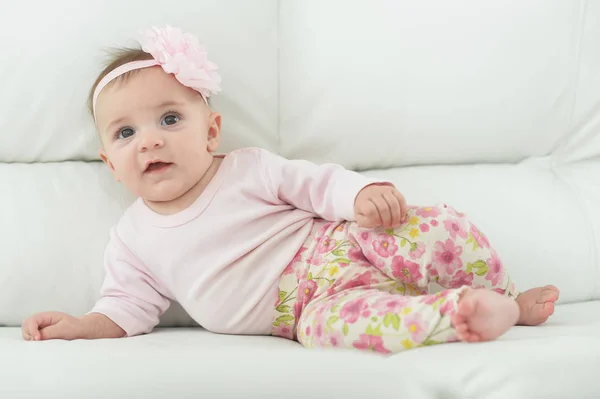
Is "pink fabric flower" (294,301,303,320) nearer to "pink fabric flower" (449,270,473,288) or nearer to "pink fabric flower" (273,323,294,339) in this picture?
"pink fabric flower" (273,323,294,339)

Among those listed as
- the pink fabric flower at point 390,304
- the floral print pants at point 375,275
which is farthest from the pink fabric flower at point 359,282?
the pink fabric flower at point 390,304

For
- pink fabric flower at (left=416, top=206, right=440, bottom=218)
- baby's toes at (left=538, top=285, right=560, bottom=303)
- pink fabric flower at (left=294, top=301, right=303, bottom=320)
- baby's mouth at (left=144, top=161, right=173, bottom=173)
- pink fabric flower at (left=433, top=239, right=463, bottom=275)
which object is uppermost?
baby's mouth at (left=144, top=161, right=173, bottom=173)

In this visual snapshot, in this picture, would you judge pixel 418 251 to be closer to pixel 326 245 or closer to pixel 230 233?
pixel 326 245

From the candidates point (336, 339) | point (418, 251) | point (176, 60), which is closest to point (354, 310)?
point (336, 339)

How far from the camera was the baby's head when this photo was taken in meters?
1.09

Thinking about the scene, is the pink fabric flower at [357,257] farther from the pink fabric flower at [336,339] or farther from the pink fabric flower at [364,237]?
the pink fabric flower at [336,339]

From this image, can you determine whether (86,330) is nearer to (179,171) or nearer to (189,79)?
(179,171)

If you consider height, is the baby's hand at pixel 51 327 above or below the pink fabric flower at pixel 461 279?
below

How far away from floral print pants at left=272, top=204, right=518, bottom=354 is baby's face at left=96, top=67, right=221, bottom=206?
246mm

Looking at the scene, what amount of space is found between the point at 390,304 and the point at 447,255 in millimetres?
160

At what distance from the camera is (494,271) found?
1038mm

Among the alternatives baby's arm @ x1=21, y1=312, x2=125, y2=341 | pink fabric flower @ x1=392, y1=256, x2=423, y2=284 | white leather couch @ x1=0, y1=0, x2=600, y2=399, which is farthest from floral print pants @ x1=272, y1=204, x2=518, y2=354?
baby's arm @ x1=21, y1=312, x2=125, y2=341

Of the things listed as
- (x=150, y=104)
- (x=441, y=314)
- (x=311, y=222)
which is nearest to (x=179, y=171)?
(x=150, y=104)

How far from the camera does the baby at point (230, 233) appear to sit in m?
1.03
